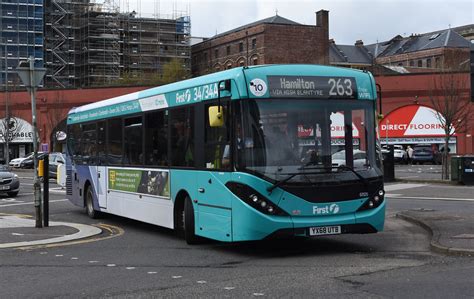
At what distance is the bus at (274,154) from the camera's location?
9.26 meters

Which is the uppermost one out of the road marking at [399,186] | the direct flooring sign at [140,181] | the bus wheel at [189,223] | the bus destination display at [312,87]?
the bus destination display at [312,87]

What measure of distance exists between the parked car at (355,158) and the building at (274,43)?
7796cm

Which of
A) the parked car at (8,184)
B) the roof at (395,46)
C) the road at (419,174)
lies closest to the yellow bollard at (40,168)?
the parked car at (8,184)

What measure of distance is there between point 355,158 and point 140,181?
4.87 meters

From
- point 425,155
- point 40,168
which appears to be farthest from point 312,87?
point 425,155

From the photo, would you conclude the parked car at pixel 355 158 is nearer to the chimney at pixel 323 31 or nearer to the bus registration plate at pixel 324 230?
the bus registration plate at pixel 324 230

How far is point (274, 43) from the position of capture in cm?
8844

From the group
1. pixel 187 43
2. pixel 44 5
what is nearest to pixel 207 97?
pixel 44 5

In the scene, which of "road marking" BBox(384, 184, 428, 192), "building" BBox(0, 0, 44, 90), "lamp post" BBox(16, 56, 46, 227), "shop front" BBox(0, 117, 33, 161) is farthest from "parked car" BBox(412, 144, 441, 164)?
"building" BBox(0, 0, 44, 90)

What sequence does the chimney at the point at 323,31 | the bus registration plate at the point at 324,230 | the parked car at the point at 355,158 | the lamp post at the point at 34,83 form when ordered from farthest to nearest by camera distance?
the chimney at the point at 323,31
the lamp post at the point at 34,83
the parked car at the point at 355,158
the bus registration plate at the point at 324,230

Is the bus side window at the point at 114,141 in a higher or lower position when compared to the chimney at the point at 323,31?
lower

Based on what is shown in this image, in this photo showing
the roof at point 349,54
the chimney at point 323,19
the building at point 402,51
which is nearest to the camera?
the chimney at point 323,19

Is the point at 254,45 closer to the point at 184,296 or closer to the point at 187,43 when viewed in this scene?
the point at 187,43

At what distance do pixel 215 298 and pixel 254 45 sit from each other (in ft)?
280
